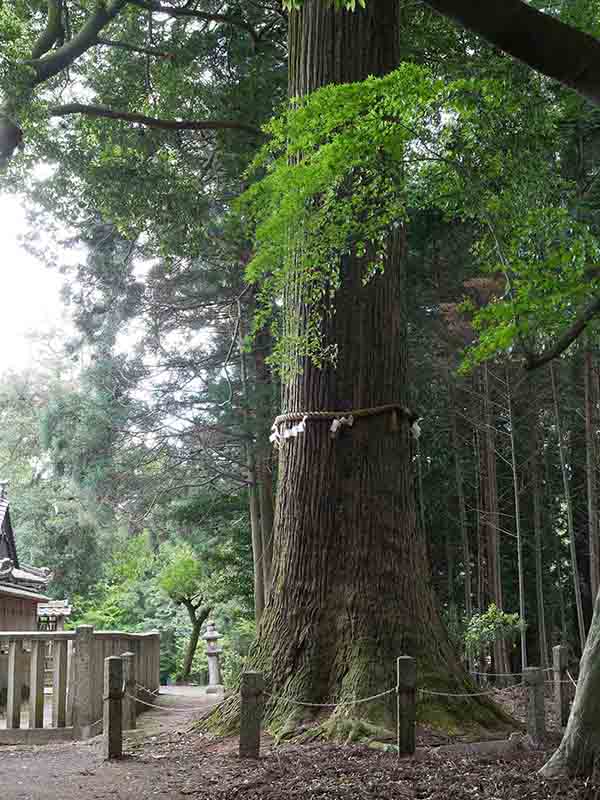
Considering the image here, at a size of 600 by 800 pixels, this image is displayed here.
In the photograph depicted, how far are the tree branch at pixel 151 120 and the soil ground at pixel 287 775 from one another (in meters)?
6.88

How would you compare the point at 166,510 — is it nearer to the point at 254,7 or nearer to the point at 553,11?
the point at 254,7

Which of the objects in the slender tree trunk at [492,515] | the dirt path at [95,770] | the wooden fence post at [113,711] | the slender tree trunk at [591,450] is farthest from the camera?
the slender tree trunk at [492,515]

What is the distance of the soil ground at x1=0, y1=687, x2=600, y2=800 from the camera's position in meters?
4.45

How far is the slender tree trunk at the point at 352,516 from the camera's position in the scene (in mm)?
6238

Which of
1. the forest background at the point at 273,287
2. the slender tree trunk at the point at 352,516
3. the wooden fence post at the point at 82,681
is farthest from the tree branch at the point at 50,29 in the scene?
the wooden fence post at the point at 82,681

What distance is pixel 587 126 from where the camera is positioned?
29.7ft

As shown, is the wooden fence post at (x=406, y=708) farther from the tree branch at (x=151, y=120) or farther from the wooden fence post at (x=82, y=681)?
the tree branch at (x=151, y=120)

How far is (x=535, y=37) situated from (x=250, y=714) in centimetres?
444

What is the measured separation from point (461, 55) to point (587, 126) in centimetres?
160

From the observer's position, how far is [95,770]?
19.1 ft

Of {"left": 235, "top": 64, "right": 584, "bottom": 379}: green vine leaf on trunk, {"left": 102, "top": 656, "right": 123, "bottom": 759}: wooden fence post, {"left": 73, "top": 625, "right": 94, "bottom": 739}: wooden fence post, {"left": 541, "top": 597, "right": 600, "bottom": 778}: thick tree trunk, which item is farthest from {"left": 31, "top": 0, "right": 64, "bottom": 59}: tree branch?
{"left": 541, "top": 597, "right": 600, "bottom": 778}: thick tree trunk

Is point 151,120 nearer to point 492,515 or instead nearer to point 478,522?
point 492,515

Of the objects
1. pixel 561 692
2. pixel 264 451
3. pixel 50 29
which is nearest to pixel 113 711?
pixel 561 692

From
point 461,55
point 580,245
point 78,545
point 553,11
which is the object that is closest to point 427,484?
point 461,55
